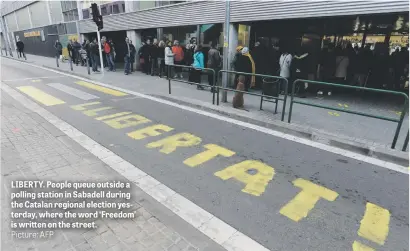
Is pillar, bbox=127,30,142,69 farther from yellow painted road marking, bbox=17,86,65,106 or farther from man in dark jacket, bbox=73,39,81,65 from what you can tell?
yellow painted road marking, bbox=17,86,65,106

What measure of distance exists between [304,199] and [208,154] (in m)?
1.80

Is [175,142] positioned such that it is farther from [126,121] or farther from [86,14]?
[86,14]

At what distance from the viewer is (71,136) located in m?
5.21

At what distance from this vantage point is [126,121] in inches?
245

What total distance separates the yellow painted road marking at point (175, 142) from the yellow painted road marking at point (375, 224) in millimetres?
2973

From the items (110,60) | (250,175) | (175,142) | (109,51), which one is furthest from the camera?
(110,60)

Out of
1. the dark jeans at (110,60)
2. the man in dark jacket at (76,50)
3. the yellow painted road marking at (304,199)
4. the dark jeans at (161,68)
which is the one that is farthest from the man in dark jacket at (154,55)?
the yellow painted road marking at (304,199)

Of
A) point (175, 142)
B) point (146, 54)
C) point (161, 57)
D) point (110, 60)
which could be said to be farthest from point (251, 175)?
point (110, 60)

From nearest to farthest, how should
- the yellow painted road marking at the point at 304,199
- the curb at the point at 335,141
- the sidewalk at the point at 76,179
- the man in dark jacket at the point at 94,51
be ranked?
the sidewalk at the point at 76,179
the yellow painted road marking at the point at 304,199
the curb at the point at 335,141
the man in dark jacket at the point at 94,51

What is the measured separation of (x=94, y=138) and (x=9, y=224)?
2.57 m

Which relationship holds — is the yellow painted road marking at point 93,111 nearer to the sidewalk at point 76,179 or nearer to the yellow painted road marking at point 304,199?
the sidewalk at point 76,179

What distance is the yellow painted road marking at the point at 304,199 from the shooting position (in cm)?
305

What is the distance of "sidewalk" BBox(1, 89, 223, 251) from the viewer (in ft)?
8.20

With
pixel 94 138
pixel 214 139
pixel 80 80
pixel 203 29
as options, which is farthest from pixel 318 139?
pixel 80 80
